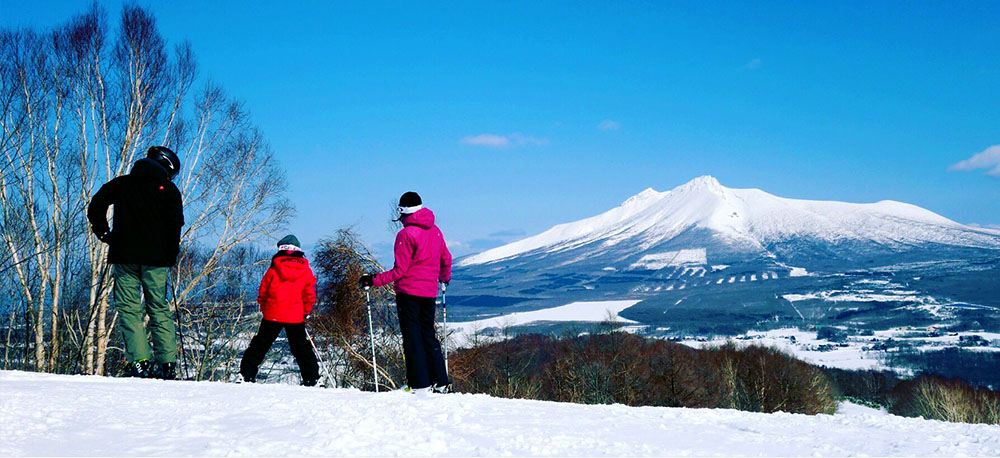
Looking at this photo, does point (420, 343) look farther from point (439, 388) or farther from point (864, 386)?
point (864, 386)

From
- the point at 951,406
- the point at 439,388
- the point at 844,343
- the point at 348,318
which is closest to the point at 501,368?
the point at 348,318

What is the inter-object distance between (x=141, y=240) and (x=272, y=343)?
1854 mm

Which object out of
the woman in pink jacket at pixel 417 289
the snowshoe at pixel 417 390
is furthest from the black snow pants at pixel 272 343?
the snowshoe at pixel 417 390

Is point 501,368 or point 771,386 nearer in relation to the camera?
point 501,368

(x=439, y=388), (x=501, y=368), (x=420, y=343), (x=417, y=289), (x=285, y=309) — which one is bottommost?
(x=501, y=368)

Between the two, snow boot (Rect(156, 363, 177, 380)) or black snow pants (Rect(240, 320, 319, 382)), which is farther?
black snow pants (Rect(240, 320, 319, 382))

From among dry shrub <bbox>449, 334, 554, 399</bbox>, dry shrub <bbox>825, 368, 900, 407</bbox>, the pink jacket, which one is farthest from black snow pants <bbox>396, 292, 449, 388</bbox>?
dry shrub <bbox>825, 368, 900, 407</bbox>

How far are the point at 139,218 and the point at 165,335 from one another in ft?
3.75

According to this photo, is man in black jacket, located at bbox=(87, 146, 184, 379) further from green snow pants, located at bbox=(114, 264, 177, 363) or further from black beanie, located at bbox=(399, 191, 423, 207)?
black beanie, located at bbox=(399, 191, 423, 207)

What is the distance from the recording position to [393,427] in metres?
4.14

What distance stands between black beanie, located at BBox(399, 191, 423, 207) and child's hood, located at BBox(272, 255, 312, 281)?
1.63 meters

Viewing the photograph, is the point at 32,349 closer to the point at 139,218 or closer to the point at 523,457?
the point at 139,218

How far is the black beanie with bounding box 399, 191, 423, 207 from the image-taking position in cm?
700

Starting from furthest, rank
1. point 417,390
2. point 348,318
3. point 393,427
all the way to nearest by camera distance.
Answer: point 348,318 → point 417,390 → point 393,427
